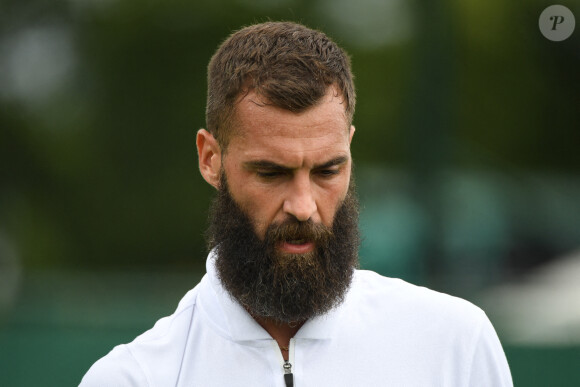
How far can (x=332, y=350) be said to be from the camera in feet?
8.07

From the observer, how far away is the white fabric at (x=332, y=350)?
2395 millimetres

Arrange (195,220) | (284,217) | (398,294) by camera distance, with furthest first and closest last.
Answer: (195,220), (398,294), (284,217)

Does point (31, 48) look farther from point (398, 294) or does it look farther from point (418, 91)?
point (398, 294)

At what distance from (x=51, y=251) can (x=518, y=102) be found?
9.29ft

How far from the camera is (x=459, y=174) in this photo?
5.34 metres

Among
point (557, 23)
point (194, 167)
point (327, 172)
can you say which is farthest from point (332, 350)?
point (557, 23)

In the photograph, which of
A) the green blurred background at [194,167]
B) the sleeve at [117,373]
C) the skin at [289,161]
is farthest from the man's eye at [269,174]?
the green blurred background at [194,167]

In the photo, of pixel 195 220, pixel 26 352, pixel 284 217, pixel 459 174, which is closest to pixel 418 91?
pixel 459 174

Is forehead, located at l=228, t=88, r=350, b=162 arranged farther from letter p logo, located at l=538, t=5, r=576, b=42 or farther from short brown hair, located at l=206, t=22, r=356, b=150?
letter p logo, located at l=538, t=5, r=576, b=42

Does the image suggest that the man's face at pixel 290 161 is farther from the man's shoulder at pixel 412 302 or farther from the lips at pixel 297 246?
the man's shoulder at pixel 412 302

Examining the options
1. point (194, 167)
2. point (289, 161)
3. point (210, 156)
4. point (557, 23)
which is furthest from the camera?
point (557, 23)

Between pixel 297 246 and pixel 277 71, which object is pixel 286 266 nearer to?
pixel 297 246

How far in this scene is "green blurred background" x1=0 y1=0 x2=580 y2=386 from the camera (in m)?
5.28

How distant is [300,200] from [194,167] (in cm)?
299
